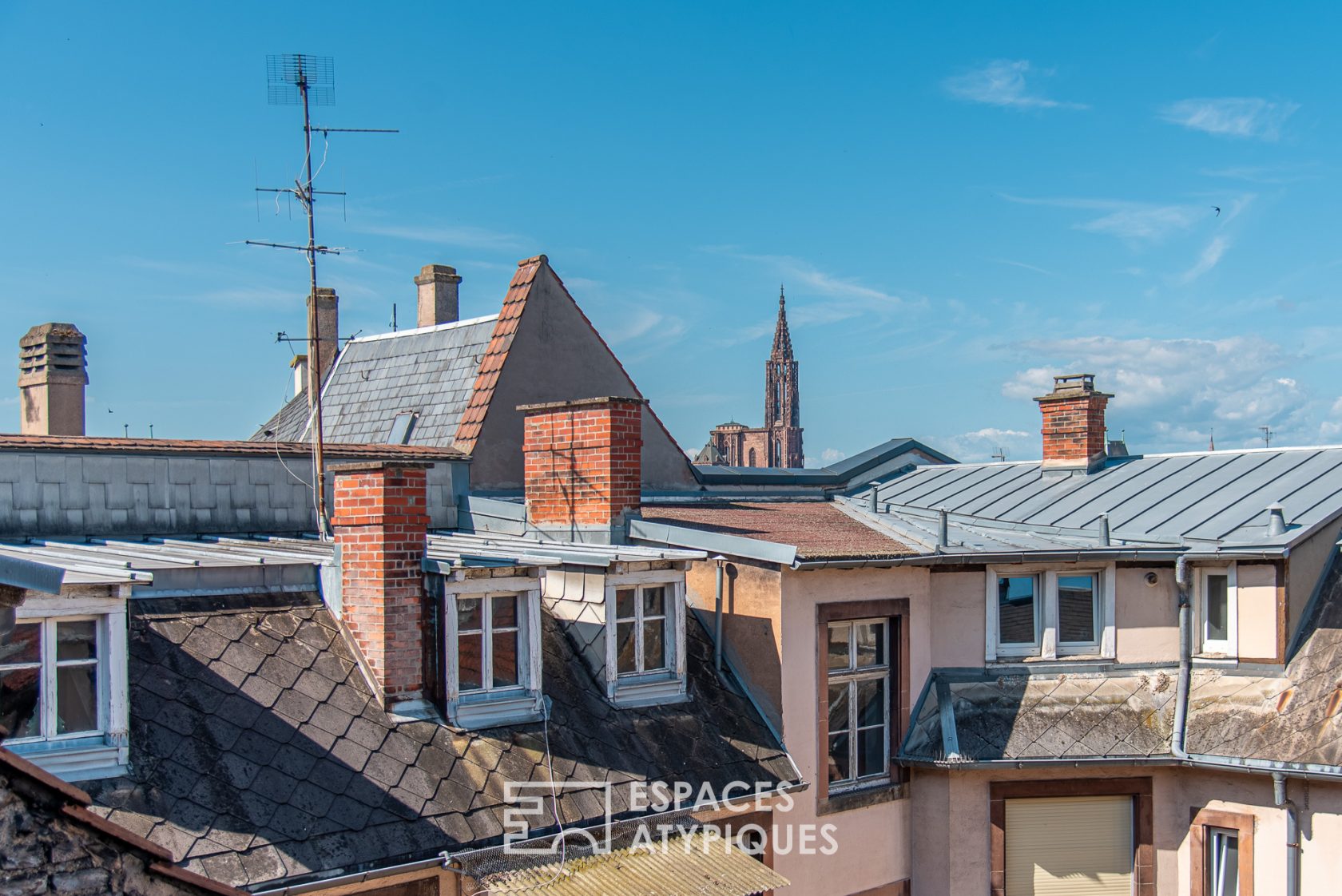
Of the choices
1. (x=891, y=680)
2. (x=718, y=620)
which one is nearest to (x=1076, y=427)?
(x=891, y=680)

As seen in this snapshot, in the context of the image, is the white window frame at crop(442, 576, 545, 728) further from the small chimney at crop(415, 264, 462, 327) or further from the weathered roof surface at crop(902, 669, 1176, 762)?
the small chimney at crop(415, 264, 462, 327)

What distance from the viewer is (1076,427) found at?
1652 cm

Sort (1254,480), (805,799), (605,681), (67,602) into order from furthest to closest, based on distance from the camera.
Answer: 1. (1254,480)
2. (805,799)
3. (605,681)
4. (67,602)

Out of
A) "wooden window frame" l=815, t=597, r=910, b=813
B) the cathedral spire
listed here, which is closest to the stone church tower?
the cathedral spire

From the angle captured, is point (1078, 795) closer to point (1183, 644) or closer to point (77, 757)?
point (1183, 644)

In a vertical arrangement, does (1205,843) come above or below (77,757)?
below

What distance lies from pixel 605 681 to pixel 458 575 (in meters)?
2.01

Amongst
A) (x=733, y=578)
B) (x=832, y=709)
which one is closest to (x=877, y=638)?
(x=832, y=709)

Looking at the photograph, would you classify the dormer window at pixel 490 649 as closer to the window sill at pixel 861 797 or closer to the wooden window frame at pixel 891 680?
the wooden window frame at pixel 891 680

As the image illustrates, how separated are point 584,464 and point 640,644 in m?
2.55

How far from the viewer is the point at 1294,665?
12359 millimetres

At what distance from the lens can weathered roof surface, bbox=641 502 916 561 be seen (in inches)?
475

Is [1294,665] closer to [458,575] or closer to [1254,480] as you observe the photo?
[1254,480]

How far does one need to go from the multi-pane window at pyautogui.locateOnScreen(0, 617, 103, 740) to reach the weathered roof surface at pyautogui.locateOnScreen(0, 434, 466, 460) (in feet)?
17.6
